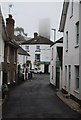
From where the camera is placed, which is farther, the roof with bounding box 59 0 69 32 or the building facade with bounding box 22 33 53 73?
the building facade with bounding box 22 33 53 73

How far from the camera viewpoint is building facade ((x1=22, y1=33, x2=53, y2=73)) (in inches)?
2628

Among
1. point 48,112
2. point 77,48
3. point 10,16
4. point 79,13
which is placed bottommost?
point 48,112

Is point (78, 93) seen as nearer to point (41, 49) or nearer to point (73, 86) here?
point (73, 86)

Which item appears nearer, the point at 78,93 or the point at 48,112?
the point at 48,112

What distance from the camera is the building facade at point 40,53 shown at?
66.8 m

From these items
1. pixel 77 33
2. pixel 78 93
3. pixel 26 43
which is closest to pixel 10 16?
pixel 77 33

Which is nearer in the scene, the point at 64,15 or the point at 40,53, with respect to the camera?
the point at 64,15

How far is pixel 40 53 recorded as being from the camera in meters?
67.3

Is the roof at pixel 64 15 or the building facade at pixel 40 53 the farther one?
the building facade at pixel 40 53

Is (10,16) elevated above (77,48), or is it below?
above

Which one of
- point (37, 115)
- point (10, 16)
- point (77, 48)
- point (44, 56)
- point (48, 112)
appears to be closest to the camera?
point (37, 115)

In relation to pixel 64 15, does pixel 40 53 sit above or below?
below

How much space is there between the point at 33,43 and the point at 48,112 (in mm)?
55099

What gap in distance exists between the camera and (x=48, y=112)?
13.2 m
